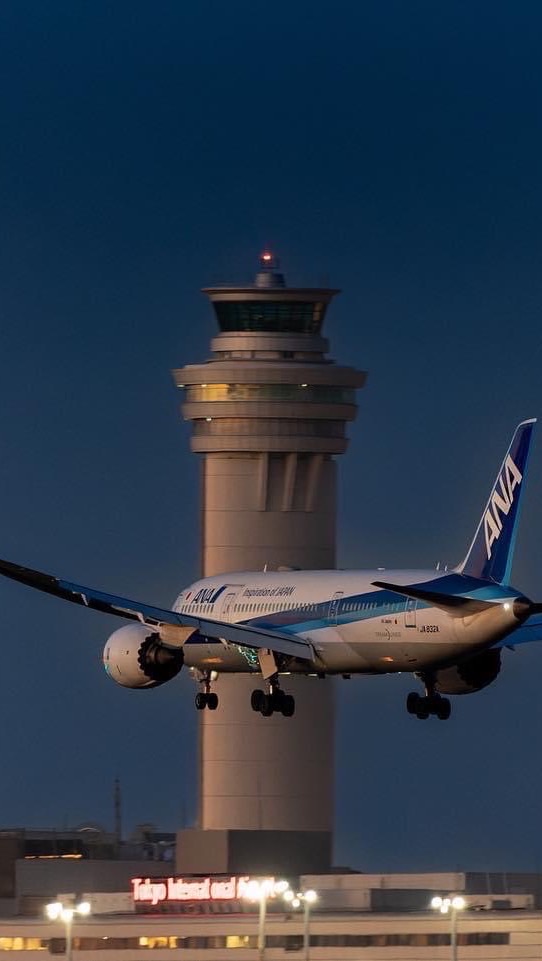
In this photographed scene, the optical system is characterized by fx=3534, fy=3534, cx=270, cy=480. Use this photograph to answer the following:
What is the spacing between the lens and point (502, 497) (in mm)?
135750

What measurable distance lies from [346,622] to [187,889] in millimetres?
33902

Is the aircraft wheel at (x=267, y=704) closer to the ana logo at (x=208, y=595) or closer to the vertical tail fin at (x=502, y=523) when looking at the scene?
the ana logo at (x=208, y=595)

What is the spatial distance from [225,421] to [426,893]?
34.9 m

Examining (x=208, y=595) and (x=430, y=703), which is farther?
(x=208, y=595)

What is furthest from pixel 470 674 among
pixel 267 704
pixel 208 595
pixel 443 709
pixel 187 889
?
pixel 187 889

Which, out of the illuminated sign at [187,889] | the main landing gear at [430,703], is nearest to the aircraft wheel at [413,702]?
Result: the main landing gear at [430,703]

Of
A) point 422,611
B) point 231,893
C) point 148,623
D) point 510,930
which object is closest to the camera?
point 422,611

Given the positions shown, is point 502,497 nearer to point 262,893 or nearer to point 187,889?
point 262,893

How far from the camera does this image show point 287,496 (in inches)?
7569

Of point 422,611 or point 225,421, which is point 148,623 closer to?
point 422,611

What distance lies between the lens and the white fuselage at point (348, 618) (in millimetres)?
130750

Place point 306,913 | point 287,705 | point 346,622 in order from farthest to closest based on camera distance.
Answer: point 306,913
point 287,705
point 346,622

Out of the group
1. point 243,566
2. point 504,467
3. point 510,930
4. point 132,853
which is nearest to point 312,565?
point 243,566

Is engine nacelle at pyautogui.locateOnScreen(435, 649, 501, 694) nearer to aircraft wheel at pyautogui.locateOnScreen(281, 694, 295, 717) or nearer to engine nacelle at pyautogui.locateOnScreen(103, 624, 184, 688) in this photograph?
aircraft wheel at pyautogui.locateOnScreen(281, 694, 295, 717)
